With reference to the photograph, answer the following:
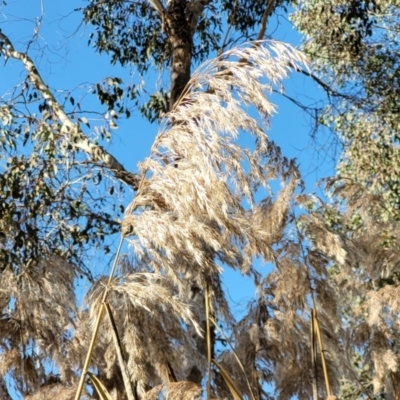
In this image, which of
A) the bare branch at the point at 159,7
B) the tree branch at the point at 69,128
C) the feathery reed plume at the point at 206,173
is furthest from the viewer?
the bare branch at the point at 159,7

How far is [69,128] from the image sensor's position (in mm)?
5824

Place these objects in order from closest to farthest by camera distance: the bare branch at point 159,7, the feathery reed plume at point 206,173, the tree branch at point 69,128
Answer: the feathery reed plume at point 206,173, the tree branch at point 69,128, the bare branch at point 159,7

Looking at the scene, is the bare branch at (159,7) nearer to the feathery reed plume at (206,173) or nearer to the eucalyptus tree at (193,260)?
the eucalyptus tree at (193,260)

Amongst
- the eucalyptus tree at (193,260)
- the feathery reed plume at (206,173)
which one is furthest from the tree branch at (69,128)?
the feathery reed plume at (206,173)

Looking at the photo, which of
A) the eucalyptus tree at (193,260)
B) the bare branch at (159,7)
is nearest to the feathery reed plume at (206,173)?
the eucalyptus tree at (193,260)

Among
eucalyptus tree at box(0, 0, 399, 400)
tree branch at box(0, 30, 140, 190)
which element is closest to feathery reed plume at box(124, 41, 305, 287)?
eucalyptus tree at box(0, 0, 399, 400)

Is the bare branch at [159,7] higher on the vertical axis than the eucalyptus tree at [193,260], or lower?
higher

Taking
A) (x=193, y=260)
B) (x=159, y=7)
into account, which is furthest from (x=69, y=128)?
(x=193, y=260)

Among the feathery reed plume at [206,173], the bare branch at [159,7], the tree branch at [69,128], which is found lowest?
the feathery reed plume at [206,173]

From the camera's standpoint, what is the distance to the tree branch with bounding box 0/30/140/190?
5.72m

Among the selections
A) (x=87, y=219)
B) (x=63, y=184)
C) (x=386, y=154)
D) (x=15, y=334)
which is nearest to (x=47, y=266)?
(x=15, y=334)

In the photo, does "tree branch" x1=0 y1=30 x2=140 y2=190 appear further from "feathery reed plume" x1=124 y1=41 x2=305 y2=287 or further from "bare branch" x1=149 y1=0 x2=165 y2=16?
"feathery reed plume" x1=124 y1=41 x2=305 y2=287

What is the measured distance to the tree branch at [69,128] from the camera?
5.72 metres

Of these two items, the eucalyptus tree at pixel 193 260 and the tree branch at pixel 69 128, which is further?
the tree branch at pixel 69 128
